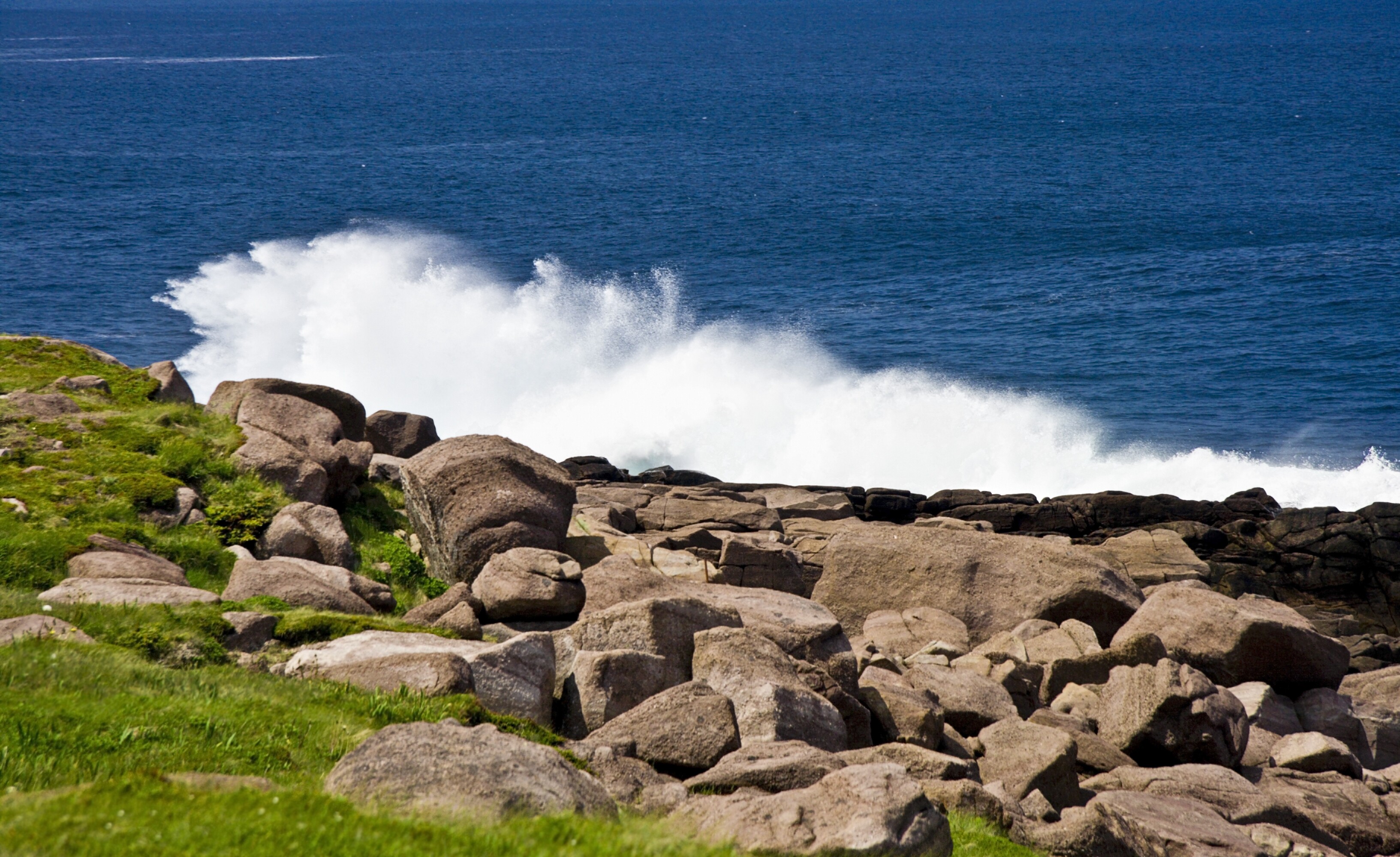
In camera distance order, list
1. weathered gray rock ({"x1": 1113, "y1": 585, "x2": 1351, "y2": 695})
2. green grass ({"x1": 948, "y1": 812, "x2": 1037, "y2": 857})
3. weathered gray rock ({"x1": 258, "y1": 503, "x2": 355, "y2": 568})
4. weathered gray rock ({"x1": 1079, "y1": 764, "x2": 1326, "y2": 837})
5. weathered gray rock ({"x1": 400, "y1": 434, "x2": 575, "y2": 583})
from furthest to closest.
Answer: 1. weathered gray rock ({"x1": 400, "y1": 434, "x2": 575, "y2": 583})
2. weathered gray rock ({"x1": 1113, "y1": 585, "x2": 1351, "y2": 695})
3. weathered gray rock ({"x1": 258, "y1": 503, "x2": 355, "y2": 568})
4. weathered gray rock ({"x1": 1079, "y1": 764, "x2": 1326, "y2": 837})
5. green grass ({"x1": 948, "y1": 812, "x2": 1037, "y2": 857})

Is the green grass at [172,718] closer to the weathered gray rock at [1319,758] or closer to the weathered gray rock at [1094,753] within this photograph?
the weathered gray rock at [1094,753]

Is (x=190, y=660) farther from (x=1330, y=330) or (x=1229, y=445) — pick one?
(x=1330, y=330)

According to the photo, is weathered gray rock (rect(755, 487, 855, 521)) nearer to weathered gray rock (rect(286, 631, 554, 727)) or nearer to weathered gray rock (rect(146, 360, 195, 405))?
weathered gray rock (rect(146, 360, 195, 405))

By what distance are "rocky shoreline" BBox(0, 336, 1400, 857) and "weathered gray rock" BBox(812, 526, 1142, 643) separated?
0.06 metres

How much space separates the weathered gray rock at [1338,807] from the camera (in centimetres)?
1561

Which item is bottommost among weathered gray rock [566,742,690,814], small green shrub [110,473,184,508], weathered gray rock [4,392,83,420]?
weathered gray rock [566,742,690,814]

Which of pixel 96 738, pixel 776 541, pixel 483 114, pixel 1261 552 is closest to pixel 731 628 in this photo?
pixel 96 738

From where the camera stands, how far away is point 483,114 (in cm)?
14288

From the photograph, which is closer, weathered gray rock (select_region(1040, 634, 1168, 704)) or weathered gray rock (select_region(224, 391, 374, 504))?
weathered gray rock (select_region(1040, 634, 1168, 704))

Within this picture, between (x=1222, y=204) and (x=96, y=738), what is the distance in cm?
8935

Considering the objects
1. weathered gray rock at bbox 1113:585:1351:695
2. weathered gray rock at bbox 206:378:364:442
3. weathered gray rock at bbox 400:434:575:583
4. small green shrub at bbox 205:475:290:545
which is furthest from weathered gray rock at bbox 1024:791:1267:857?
weathered gray rock at bbox 206:378:364:442

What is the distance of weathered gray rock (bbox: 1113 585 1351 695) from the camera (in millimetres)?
21047

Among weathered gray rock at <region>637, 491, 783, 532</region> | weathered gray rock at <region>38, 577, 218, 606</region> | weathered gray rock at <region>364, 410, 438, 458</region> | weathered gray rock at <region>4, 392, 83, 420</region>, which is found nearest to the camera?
weathered gray rock at <region>38, 577, 218, 606</region>

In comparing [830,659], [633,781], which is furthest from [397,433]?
[633,781]
